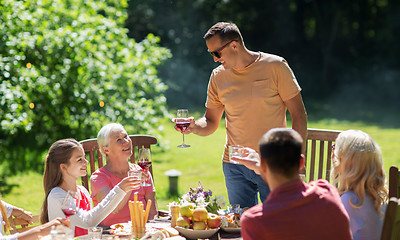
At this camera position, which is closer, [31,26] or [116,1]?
[31,26]

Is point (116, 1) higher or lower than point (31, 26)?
higher

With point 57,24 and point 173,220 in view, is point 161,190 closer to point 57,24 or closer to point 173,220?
point 57,24

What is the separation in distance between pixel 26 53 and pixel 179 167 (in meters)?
3.25

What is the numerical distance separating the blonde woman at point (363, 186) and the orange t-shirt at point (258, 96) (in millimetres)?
1041

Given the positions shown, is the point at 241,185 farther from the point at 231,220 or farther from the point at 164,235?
the point at 164,235

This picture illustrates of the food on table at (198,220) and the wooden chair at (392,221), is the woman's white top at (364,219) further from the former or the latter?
the food on table at (198,220)

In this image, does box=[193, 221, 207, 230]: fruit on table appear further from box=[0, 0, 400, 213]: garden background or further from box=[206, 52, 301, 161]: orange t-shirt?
box=[0, 0, 400, 213]: garden background

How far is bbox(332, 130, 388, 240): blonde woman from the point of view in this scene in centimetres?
280

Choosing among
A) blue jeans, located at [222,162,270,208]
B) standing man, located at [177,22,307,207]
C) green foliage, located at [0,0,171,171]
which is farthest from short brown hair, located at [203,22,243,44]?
green foliage, located at [0,0,171,171]

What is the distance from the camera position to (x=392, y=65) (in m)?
18.7

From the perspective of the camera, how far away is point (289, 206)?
2.16 meters

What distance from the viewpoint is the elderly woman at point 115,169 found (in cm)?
383

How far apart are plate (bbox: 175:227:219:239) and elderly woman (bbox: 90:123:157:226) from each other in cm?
89

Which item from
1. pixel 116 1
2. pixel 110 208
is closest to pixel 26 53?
pixel 116 1
